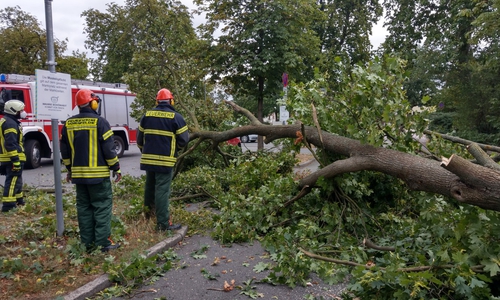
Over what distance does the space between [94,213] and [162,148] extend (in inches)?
46.3

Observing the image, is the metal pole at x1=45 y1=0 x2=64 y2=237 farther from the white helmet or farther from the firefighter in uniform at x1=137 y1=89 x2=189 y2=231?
the white helmet

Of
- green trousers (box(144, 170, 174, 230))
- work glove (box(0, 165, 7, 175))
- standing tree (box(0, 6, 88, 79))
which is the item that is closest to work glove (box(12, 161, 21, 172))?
work glove (box(0, 165, 7, 175))

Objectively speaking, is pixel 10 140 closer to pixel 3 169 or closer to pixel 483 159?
pixel 3 169

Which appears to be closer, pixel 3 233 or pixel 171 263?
pixel 171 263

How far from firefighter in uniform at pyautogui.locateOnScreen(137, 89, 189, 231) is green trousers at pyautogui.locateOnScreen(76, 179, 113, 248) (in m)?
0.80

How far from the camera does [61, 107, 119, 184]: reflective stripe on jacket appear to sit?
431cm

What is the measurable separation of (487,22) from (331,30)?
10.8m

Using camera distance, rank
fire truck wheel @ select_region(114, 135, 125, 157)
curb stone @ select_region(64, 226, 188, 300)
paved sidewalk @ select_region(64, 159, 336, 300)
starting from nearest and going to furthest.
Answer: curb stone @ select_region(64, 226, 188, 300)
paved sidewalk @ select_region(64, 159, 336, 300)
fire truck wheel @ select_region(114, 135, 125, 157)

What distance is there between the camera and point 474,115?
59.1ft

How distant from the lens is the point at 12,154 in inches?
258

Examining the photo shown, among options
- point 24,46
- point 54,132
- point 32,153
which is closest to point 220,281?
point 54,132

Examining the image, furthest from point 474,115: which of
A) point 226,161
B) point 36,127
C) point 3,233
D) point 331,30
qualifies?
point 3,233

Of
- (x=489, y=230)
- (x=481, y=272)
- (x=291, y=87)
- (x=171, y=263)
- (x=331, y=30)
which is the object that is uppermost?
(x=331, y=30)

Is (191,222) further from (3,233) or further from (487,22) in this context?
(487,22)
